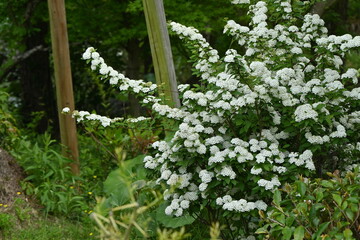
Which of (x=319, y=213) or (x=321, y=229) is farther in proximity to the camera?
(x=319, y=213)

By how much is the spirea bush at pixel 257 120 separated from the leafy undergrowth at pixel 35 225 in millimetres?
1426

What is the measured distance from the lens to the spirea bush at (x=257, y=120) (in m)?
4.27

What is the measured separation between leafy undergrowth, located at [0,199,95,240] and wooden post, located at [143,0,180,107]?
1556 mm

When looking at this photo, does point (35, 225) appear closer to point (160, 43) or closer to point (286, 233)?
point (160, 43)

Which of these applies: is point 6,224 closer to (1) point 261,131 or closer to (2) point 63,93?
(2) point 63,93

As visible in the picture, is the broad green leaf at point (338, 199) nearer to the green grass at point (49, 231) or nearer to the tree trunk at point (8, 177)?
the green grass at point (49, 231)

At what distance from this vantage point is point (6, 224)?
566 centimetres

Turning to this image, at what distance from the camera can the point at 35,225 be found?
19.8 ft

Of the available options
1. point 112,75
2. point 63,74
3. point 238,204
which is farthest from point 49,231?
point 238,204

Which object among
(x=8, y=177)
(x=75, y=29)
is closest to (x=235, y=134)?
(x=8, y=177)

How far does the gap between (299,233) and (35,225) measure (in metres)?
3.43

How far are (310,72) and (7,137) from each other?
13.1 ft

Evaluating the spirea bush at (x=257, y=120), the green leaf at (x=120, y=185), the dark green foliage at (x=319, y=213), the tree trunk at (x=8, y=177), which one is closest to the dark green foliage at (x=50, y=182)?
the tree trunk at (x=8, y=177)

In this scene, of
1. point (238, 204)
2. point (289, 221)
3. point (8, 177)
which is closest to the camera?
point (289, 221)
